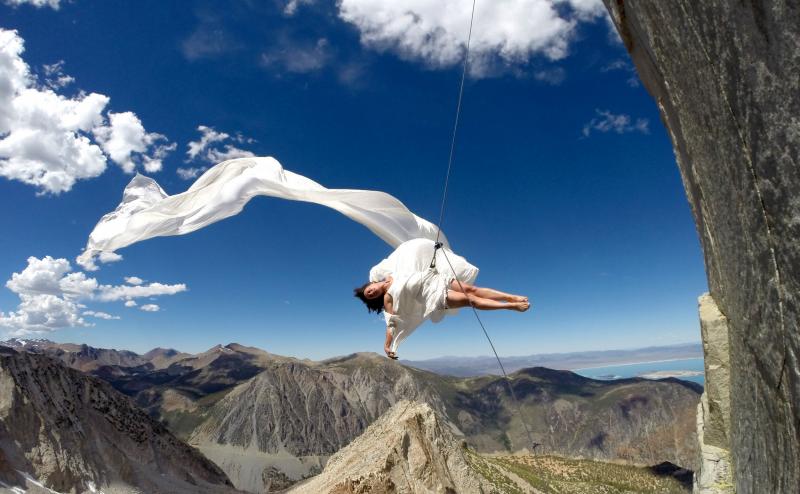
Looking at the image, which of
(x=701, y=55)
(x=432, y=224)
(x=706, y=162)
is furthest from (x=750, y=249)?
(x=432, y=224)

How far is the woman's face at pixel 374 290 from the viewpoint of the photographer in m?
7.49

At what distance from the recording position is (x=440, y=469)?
17.3 meters

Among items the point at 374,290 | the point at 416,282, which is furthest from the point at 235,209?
the point at 416,282

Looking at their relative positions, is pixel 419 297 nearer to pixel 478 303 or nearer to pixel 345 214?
pixel 478 303

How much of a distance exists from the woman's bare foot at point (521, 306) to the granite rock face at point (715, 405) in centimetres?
240

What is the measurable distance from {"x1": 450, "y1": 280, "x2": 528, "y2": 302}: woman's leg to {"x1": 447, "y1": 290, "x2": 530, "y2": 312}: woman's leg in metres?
0.06

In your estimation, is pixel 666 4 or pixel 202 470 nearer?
pixel 666 4

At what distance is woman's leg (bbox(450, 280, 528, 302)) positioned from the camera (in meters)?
6.92

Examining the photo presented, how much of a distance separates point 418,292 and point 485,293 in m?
0.97

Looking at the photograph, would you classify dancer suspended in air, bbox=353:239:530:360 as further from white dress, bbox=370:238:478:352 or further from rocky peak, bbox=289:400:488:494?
rocky peak, bbox=289:400:488:494

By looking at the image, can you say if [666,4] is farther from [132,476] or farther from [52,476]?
[132,476]

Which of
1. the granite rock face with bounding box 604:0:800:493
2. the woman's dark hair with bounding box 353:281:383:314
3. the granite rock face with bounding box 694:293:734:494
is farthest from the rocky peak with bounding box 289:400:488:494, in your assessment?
the granite rock face with bounding box 604:0:800:493

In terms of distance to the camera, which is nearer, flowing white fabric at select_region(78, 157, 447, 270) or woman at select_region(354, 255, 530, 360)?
woman at select_region(354, 255, 530, 360)

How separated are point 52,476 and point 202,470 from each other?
18741 millimetres
